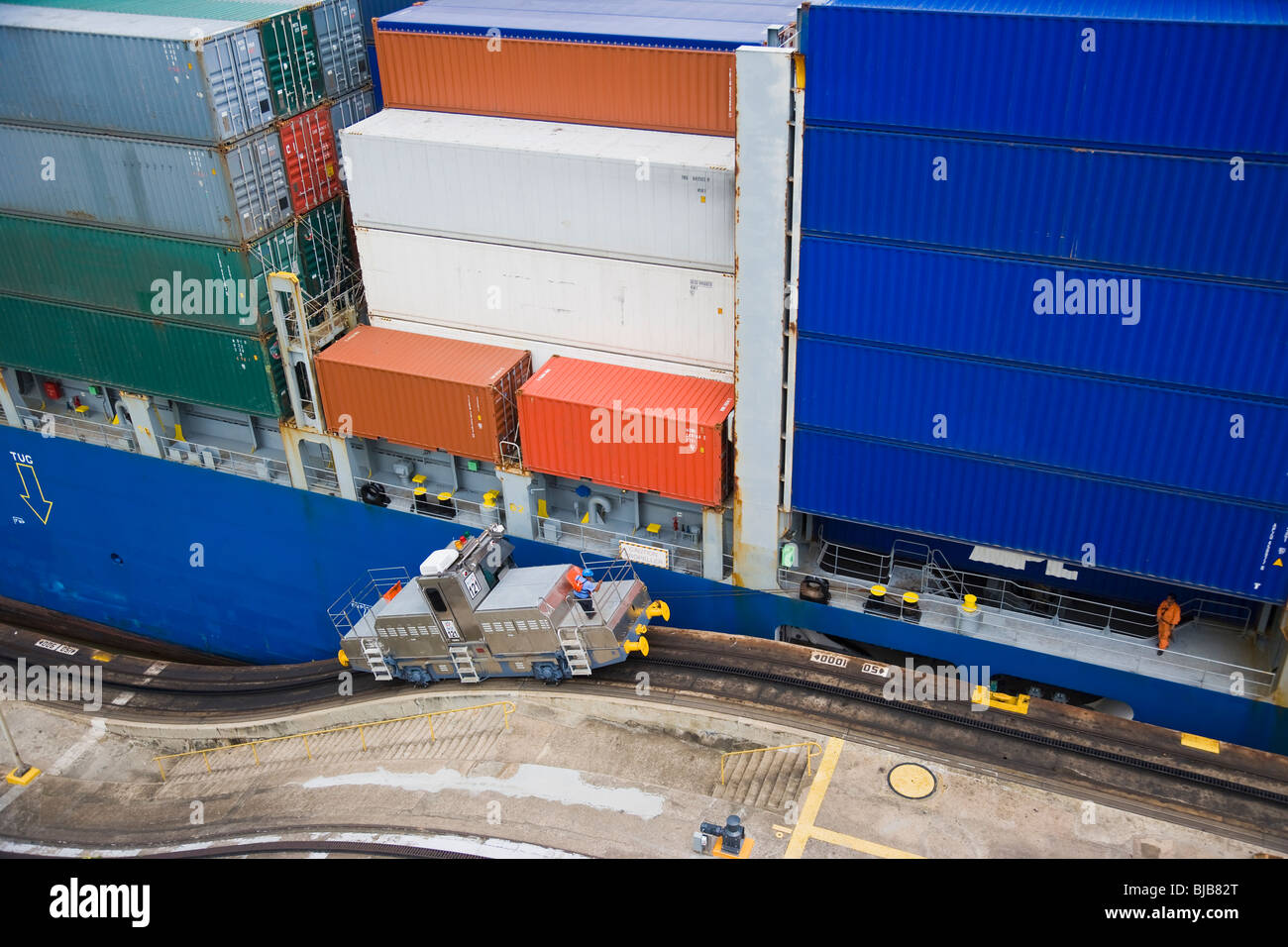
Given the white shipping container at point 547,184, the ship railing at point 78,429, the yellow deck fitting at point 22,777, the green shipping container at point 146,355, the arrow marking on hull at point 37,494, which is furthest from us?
the arrow marking on hull at point 37,494

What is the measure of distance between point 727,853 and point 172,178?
22907 mm

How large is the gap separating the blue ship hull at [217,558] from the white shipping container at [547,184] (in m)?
8.44

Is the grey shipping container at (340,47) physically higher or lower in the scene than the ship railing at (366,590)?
higher

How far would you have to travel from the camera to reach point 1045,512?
80.5 feet

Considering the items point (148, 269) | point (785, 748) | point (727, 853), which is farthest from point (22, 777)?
point (785, 748)

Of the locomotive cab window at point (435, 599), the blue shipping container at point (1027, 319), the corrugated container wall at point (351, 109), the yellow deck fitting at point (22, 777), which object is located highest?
the corrugated container wall at point (351, 109)

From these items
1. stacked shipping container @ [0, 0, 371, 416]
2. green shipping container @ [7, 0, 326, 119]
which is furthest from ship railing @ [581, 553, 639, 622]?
green shipping container @ [7, 0, 326, 119]

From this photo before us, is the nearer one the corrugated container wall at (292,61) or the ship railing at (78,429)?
the corrugated container wall at (292,61)

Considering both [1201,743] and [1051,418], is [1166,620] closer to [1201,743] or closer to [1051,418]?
[1201,743]

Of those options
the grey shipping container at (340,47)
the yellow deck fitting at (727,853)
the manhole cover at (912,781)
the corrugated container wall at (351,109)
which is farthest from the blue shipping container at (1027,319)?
the grey shipping container at (340,47)

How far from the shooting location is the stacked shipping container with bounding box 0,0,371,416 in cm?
2922

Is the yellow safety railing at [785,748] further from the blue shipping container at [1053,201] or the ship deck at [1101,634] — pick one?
the blue shipping container at [1053,201]

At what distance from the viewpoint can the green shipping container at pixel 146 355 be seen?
32.1m

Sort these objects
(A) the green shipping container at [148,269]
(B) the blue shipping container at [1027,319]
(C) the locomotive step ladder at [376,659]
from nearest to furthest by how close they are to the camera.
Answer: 1. (B) the blue shipping container at [1027,319]
2. (C) the locomotive step ladder at [376,659]
3. (A) the green shipping container at [148,269]
